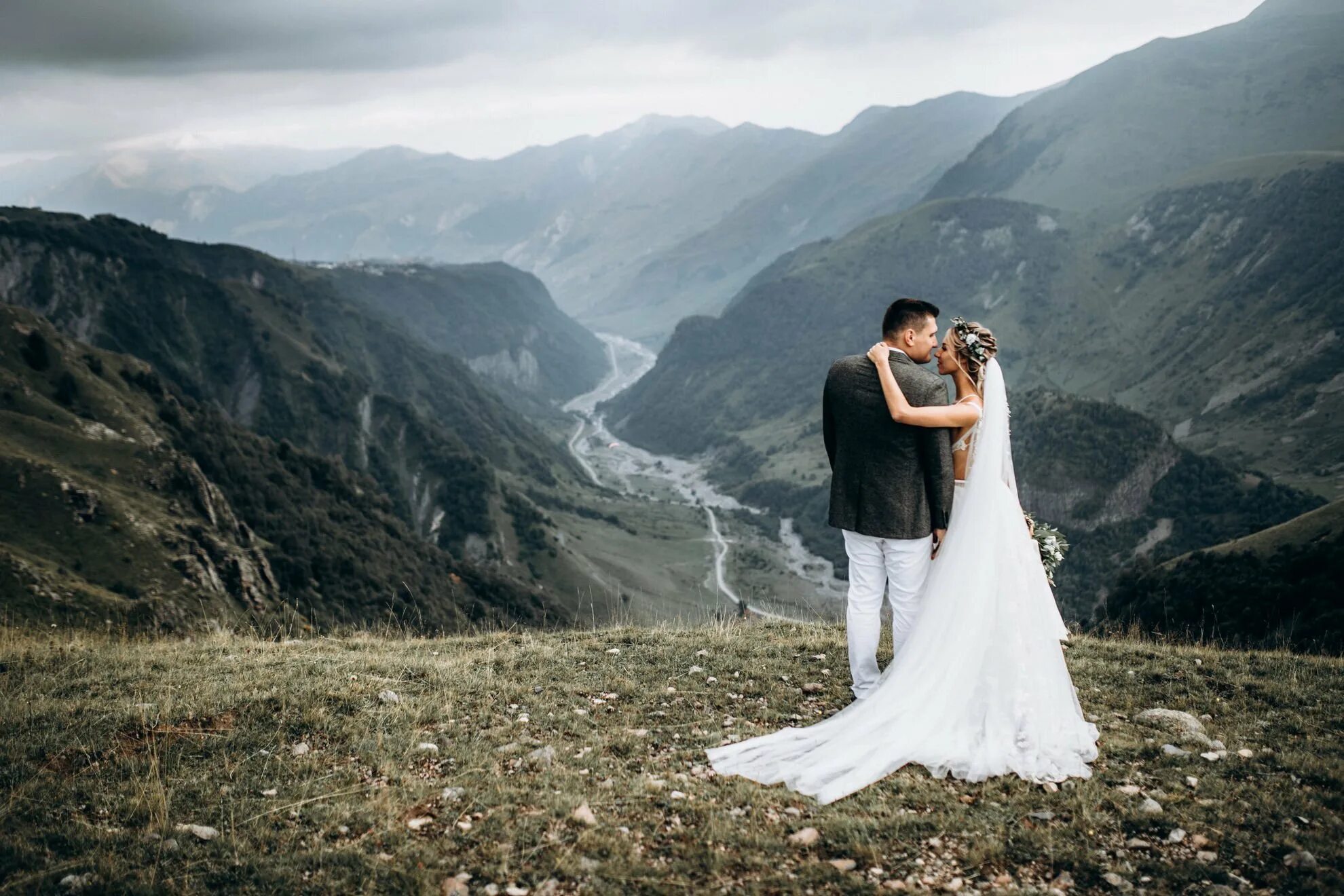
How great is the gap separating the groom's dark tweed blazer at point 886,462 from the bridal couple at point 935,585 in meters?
0.01

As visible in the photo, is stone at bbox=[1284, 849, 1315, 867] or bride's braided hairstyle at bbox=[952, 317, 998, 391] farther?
bride's braided hairstyle at bbox=[952, 317, 998, 391]

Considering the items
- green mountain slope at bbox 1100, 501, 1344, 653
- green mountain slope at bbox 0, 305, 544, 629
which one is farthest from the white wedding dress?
green mountain slope at bbox 1100, 501, 1344, 653

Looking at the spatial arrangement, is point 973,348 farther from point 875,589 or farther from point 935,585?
point 875,589

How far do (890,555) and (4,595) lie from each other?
47263mm

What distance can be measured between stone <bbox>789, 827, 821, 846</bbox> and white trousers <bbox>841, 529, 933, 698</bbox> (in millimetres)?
3024

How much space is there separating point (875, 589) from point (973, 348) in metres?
2.91

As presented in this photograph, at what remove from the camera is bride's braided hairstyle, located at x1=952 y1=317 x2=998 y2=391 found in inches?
356

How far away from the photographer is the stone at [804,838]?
6.32m

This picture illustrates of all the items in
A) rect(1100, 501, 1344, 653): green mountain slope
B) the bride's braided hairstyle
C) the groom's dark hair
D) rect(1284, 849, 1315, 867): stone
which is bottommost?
rect(1100, 501, 1344, 653): green mountain slope

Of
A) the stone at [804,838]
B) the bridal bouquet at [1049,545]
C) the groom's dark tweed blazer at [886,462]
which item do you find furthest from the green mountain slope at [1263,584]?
the stone at [804,838]

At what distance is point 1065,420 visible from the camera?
16950cm

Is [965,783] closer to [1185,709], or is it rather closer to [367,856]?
[1185,709]

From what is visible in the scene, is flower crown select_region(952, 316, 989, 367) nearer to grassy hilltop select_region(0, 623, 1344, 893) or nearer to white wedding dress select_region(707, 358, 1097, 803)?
white wedding dress select_region(707, 358, 1097, 803)

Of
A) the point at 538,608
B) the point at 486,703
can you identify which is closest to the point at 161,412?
the point at 538,608
